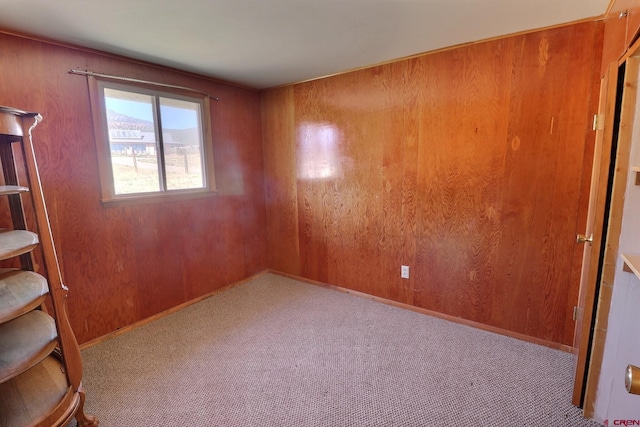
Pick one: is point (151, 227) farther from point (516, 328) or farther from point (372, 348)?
point (516, 328)

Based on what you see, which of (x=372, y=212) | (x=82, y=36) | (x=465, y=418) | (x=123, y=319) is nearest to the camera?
(x=465, y=418)

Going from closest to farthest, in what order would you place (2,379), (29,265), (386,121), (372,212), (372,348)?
(2,379) → (29,265) → (372,348) → (386,121) → (372,212)

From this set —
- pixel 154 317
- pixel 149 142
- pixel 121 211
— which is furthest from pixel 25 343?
pixel 149 142

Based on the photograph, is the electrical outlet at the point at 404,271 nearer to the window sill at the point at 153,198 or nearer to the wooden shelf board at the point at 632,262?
the wooden shelf board at the point at 632,262

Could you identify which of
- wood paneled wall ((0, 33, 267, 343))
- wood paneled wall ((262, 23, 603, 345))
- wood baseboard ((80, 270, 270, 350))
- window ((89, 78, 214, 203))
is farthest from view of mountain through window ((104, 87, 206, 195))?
wood baseboard ((80, 270, 270, 350))

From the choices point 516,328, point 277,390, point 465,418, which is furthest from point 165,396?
point 516,328

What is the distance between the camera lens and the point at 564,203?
2033 millimetres

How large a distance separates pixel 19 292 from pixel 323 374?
164cm

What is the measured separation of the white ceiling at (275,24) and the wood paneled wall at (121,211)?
212 millimetres

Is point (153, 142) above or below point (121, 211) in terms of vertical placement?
above

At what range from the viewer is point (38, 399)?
141cm

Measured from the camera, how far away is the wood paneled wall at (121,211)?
199 cm

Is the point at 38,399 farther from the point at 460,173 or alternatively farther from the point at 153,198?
the point at 460,173

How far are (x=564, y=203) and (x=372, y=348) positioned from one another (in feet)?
5.41
